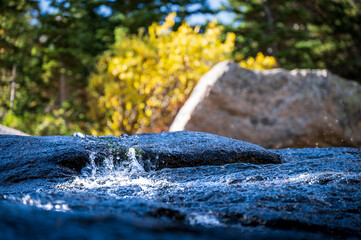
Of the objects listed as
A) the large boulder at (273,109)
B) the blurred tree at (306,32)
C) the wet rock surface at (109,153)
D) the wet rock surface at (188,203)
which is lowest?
the blurred tree at (306,32)

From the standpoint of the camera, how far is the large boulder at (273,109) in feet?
18.6

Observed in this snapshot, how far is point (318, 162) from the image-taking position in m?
2.75

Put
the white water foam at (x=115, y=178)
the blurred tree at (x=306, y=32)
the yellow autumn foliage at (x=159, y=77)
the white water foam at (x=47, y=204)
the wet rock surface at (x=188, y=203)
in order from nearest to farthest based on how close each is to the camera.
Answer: the wet rock surface at (x=188, y=203) < the white water foam at (x=47, y=204) < the white water foam at (x=115, y=178) < the yellow autumn foliage at (x=159, y=77) < the blurred tree at (x=306, y=32)

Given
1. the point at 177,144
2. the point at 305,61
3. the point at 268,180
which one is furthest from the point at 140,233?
the point at 305,61

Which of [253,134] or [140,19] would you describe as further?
[140,19]

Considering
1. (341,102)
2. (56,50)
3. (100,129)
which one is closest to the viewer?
(341,102)

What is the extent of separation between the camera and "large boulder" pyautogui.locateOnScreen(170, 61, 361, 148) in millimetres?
5668

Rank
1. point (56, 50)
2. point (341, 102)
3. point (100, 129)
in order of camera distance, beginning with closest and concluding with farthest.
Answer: point (341, 102) → point (100, 129) → point (56, 50)

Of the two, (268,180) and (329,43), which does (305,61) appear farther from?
(268,180)

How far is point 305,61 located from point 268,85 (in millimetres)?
11233

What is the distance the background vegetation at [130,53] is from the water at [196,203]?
188 inches

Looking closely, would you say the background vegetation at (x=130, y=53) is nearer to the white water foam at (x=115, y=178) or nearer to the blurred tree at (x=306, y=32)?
the blurred tree at (x=306, y=32)

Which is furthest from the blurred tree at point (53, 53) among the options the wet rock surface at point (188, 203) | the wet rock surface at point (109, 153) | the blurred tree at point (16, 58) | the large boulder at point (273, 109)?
the wet rock surface at point (188, 203)

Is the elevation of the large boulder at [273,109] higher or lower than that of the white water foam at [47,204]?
lower
